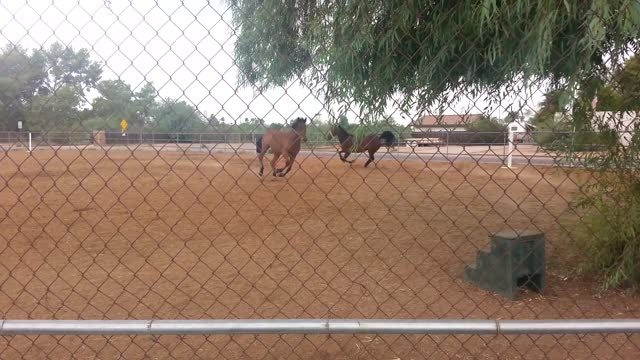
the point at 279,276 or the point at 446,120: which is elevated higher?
the point at 446,120

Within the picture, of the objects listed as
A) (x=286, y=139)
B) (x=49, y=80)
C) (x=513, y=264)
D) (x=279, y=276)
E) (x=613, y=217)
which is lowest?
(x=279, y=276)

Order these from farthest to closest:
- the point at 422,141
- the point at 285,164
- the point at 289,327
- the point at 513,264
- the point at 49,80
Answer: the point at 285,164, the point at 513,264, the point at 422,141, the point at 49,80, the point at 289,327

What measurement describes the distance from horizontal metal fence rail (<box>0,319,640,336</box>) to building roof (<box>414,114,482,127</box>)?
1.01 meters

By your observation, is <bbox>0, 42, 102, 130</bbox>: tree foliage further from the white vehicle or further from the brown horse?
the white vehicle

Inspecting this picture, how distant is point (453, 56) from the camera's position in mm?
2525

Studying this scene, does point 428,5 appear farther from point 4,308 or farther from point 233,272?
point 4,308

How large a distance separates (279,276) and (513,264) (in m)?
2.05

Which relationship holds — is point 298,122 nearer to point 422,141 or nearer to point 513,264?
point 422,141

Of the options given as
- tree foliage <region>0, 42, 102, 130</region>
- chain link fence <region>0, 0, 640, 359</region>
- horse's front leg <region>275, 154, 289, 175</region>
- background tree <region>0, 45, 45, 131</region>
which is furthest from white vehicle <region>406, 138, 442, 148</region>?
horse's front leg <region>275, 154, 289, 175</region>

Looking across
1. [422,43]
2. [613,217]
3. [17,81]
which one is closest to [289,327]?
[422,43]

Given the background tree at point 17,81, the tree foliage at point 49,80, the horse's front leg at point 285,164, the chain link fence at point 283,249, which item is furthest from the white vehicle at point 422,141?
the horse's front leg at point 285,164

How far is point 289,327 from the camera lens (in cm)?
165

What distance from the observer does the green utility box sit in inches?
153

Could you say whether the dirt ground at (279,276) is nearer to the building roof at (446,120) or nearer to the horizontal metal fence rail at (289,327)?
the building roof at (446,120)
